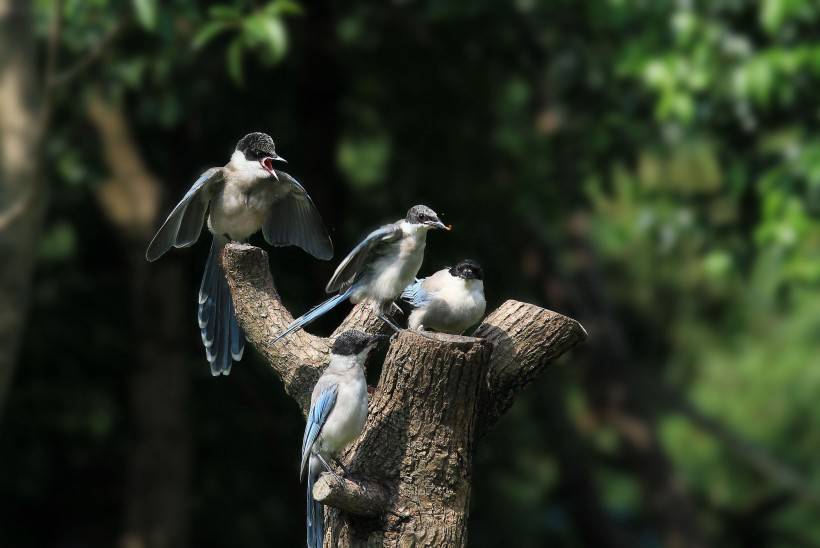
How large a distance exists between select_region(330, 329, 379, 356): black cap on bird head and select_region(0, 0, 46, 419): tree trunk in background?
2.54 metres

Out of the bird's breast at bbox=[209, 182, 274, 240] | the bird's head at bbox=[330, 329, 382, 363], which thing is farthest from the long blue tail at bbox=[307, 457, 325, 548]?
the bird's breast at bbox=[209, 182, 274, 240]

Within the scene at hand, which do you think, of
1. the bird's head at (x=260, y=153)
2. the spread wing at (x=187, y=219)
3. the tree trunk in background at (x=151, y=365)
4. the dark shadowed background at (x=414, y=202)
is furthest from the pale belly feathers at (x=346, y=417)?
the tree trunk in background at (x=151, y=365)

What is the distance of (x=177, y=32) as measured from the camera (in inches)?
346

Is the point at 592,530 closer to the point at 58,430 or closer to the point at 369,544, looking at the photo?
the point at 58,430

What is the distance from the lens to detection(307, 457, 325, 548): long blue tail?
14.9ft

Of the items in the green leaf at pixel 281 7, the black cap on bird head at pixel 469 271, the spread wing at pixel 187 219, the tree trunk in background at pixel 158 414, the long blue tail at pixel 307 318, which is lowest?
the tree trunk in background at pixel 158 414

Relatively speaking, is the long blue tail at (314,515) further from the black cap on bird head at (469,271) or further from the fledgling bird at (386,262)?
the black cap on bird head at (469,271)

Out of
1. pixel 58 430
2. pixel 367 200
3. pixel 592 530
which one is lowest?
pixel 592 530

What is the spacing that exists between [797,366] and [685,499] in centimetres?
290

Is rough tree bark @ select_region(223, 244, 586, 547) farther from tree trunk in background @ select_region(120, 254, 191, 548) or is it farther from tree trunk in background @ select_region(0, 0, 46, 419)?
tree trunk in background @ select_region(120, 254, 191, 548)

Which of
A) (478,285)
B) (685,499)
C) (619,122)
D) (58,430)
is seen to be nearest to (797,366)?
(685,499)

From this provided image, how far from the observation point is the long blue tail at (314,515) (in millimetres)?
4543

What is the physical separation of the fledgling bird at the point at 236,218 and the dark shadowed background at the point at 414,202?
174 cm

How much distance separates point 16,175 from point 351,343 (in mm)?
2911
